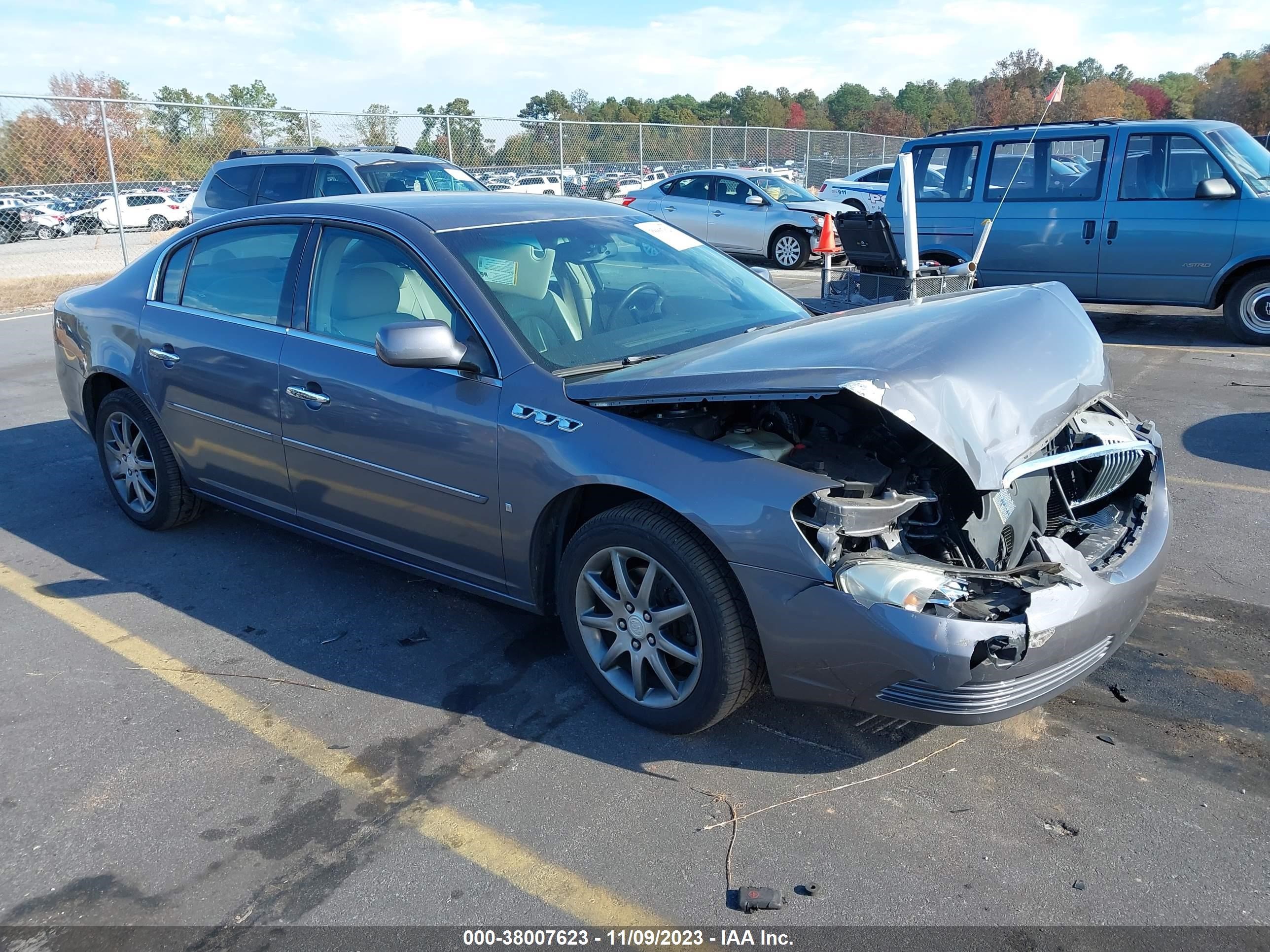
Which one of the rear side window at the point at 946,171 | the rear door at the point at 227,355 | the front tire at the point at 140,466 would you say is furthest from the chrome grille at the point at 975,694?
the rear side window at the point at 946,171

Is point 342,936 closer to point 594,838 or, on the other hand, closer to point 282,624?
point 594,838

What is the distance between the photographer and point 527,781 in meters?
3.05

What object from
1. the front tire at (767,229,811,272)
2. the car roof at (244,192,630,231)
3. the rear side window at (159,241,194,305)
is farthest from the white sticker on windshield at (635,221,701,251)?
the front tire at (767,229,811,272)

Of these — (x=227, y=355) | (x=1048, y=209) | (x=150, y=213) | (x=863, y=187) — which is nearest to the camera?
(x=227, y=355)

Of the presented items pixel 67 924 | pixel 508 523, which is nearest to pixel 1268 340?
pixel 508 523

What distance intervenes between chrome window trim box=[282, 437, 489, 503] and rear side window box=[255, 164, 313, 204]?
7.35 metres

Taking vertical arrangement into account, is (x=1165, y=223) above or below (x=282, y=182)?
below

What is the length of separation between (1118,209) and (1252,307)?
4.96 feet

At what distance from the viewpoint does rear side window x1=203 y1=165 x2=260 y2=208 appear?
36.4 ft

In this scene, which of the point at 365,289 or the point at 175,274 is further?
the point at 175,274

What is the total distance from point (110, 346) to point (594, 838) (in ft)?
12.3

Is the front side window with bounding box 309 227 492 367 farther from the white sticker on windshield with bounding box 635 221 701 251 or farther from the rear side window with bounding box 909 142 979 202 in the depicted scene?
the rear side window with bounding box 909 142 979 202

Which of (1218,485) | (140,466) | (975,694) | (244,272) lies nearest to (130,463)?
(140,466)

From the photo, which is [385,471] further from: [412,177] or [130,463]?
[412,177]
